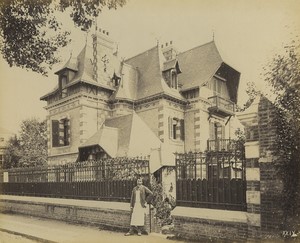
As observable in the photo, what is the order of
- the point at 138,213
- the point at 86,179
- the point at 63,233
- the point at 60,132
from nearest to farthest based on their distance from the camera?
A: the point at 138,213 → the point at 63,233 → the point at 86,179 → the point at 60,132

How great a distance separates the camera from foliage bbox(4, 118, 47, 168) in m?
30.5

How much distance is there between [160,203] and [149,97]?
9867mm

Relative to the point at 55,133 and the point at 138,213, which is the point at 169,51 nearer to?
the point at 55,133

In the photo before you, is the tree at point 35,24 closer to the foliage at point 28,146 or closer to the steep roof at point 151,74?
the steep roof at point 151,74

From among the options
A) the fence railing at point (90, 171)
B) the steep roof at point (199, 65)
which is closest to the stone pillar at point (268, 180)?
the fence railing at point (90, 171)

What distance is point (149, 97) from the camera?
18438 mm

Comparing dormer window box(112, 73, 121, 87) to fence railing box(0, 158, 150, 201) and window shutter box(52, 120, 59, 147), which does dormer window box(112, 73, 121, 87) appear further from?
fence railing box(0, 158, 150, 201)

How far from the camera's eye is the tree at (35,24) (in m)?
8.34

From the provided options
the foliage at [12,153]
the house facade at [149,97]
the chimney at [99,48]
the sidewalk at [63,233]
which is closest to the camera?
the sidewalk at [63,233]

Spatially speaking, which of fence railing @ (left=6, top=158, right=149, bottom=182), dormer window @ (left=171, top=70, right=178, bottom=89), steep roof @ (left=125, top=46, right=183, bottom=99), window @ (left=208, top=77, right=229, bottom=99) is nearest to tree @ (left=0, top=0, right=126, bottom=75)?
fence railing @ (left=6, top=158, right=149, bottom=182)

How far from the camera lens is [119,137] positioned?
14.3m

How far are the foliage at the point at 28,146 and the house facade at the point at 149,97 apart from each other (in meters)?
11.4

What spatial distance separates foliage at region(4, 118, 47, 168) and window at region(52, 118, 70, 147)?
1047 centimetres

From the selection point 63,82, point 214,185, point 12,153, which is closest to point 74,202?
point 214,185
